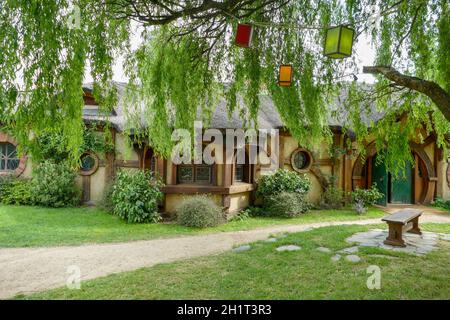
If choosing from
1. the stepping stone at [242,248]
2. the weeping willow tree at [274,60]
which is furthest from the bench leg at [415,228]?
the stepping stone at [242,248]

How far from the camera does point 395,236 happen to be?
6.24 m

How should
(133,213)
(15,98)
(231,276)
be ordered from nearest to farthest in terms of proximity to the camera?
(15,98)
(231,276)
(133,213)

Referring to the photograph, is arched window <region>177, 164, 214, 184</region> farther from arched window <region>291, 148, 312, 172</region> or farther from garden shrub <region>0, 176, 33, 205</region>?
garden shrub <region>0, 176, 33, 205</region>

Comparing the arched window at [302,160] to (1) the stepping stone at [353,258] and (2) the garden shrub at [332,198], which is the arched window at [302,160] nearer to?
(2) the garden shrub at [332,198]

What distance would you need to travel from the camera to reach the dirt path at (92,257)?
16.0ft

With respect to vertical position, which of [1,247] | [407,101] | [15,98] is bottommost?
[1,247]

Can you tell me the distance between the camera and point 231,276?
4660 mm

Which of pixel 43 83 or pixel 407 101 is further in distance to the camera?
pixel 407 101

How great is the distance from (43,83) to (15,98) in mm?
254

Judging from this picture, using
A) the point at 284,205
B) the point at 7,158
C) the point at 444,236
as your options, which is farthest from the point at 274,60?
the point at 7,158

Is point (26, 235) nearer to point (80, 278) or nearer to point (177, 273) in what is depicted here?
point (80, 278)

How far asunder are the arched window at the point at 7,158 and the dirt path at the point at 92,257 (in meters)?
7.04

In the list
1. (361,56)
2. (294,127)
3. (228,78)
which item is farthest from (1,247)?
(361,56)

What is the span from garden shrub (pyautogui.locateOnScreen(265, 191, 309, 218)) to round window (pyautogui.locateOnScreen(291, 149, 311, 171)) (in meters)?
1.64
